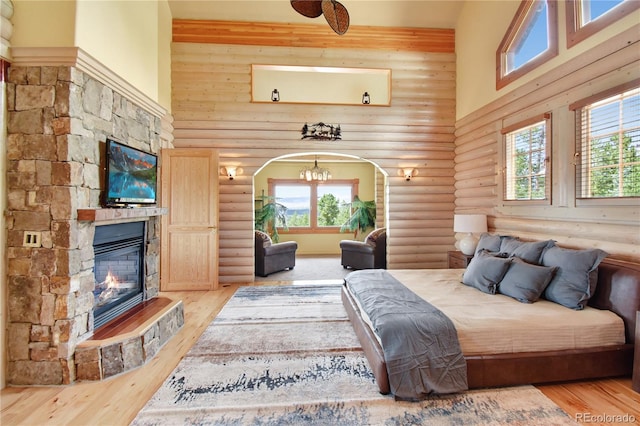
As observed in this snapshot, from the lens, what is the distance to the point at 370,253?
20.2 feet

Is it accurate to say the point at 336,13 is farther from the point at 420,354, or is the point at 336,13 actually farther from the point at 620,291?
the point at 620,291

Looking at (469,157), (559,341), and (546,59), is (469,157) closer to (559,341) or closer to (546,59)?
(546,59)

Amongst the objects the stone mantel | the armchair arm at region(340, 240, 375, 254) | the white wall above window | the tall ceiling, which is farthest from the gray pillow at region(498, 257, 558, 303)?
the white wall above window

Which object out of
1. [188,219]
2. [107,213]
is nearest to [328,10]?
[107,213]

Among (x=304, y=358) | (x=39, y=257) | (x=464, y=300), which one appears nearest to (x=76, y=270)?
(x=39, y=257)

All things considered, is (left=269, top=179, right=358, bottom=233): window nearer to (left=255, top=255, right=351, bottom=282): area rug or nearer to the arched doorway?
the arched doorway

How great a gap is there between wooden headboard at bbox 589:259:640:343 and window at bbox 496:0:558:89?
2.43 m

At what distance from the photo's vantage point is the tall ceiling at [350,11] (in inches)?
197

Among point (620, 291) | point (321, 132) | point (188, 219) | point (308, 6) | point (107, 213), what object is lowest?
point (620, 291)

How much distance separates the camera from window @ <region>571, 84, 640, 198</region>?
2.58 meters

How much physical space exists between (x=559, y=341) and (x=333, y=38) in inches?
213

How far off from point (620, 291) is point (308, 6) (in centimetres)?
377

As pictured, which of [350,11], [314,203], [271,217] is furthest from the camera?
[314,203]

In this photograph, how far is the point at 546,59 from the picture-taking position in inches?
136
